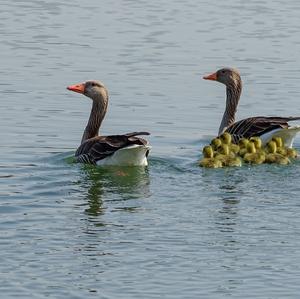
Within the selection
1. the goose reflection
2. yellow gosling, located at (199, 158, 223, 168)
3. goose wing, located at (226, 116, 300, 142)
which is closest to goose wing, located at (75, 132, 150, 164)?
the goose reflection

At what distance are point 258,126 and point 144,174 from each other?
256 cm

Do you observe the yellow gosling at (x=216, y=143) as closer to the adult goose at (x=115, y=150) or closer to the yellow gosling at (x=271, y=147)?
the yellow gosling at (x=271, y=147)

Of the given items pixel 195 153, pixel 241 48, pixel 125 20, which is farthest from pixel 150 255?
pixel 125 20

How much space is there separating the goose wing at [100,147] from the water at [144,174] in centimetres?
21

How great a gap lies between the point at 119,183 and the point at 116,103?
642cm

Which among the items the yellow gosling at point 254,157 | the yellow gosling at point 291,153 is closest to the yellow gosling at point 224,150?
the yellow gosling at point 254,157

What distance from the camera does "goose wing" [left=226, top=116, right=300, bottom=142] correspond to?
2073 cm

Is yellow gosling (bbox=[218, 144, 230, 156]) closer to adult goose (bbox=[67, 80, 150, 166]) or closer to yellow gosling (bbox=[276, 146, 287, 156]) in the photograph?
yellow gosling (bbox=[276, 146, 287, 156])

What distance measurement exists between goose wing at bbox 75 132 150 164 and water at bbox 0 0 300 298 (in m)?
0.21

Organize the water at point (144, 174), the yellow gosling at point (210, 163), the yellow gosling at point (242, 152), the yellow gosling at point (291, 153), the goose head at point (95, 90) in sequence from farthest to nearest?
the goose head at point (95, 90) → the yellow gosling at point (291, 153) → the yellow gosling at point (242, 152) → the yellow gosling at point (210, 163) → the water at point (144, 174)

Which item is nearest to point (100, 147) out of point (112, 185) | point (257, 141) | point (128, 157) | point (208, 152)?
point (128, 157)

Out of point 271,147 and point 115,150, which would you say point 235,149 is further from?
point 115,150

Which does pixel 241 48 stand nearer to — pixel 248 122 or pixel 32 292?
pixel 248 122

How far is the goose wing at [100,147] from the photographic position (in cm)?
1928
